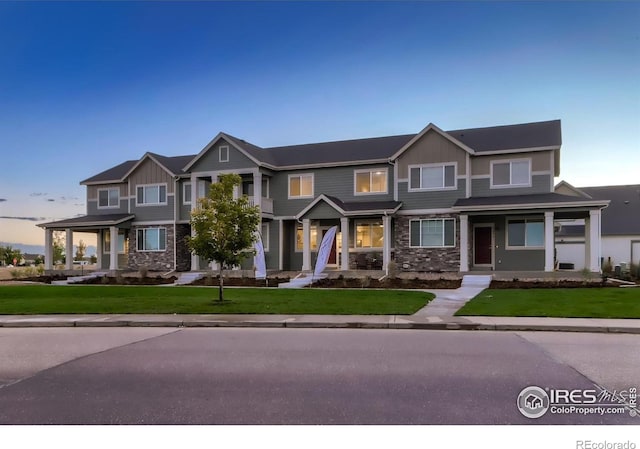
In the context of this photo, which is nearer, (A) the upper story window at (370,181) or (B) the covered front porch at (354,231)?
(B) the covered front porch at (354,231)

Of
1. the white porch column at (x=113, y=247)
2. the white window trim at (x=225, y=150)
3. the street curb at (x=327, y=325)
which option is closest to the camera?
the street curb at (x=327, y=325)

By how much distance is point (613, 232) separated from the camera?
35.7 m

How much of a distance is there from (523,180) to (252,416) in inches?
951

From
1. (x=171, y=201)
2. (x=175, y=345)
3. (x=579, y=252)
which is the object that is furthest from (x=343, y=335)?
(x=579, y=252)

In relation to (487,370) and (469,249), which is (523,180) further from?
(487,370)

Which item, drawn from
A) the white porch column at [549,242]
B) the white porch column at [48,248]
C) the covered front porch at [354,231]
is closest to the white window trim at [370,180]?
the covered front porch at [354,231]

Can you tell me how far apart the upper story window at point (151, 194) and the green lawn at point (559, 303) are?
75.4 ft

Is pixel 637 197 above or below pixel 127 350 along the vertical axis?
above

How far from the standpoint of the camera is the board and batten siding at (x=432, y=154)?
88.9 ft

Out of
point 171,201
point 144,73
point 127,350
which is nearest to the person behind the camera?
point 127,350

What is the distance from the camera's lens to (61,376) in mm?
7305

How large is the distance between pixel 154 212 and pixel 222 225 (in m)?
19.9

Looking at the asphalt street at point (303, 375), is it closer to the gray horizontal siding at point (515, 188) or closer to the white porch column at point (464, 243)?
the white porch column at point (464, 243)

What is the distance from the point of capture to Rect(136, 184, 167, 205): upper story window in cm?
3422
